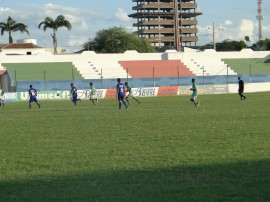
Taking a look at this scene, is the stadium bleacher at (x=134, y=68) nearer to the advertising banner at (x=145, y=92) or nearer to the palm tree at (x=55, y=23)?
the advertising banner at (x=145, y=92)

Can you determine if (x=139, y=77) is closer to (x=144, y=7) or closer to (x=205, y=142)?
(x=205, y=142)

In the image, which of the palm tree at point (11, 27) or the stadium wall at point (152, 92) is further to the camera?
the palm tree at point (11, 27)

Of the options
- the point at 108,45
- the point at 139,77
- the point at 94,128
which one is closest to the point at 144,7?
the point at 108,45

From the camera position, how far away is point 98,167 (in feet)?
36.1

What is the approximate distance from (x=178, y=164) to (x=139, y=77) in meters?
56.7

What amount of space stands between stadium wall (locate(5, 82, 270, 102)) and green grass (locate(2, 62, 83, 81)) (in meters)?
7.79

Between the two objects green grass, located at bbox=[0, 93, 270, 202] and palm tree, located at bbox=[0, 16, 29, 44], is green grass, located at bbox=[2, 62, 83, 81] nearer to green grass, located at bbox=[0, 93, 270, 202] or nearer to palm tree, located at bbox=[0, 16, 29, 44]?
palm tree, located at bbox=[0, 16, 29, 44]

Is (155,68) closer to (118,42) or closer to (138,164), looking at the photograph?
(118,42)

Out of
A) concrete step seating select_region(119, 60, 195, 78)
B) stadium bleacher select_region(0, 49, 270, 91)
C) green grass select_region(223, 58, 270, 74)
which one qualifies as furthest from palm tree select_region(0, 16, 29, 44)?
green grass select_region(223, 58, 270, 74)

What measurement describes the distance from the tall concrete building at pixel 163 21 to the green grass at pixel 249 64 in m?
67.9

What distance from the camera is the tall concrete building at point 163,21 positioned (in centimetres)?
14950

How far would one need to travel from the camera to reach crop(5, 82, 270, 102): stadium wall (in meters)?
Result: 54.1

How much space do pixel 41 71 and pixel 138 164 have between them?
5644 cm

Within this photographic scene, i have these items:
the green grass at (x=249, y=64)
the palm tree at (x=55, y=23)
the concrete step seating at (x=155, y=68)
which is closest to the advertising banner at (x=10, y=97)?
the concrete step seating at (x=155, y=68)
